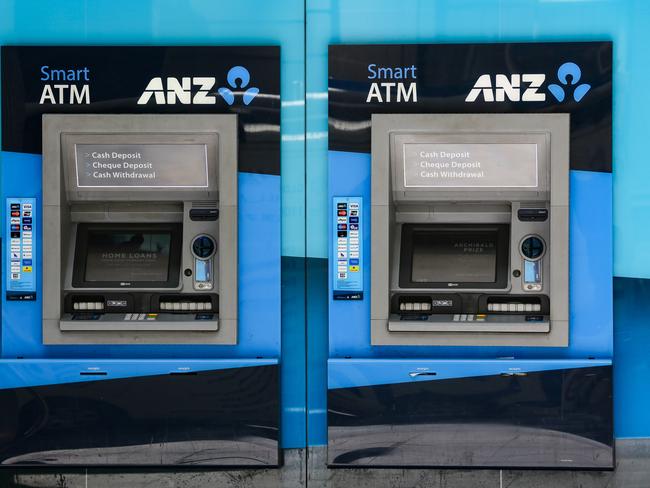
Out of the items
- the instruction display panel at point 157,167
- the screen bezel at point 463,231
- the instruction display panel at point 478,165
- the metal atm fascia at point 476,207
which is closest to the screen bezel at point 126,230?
the instruction display panel at point 157,167

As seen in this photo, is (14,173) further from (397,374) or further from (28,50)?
(397,374)

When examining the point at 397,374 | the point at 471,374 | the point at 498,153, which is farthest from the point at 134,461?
the point at 498,153

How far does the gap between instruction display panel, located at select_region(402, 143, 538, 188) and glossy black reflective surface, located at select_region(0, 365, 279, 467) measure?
1.36 m

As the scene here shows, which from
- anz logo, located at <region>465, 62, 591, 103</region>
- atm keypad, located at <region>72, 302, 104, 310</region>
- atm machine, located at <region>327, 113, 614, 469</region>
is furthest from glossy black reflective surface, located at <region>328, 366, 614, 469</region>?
anz logo, located at <region>465, 62, 591, 103</region>

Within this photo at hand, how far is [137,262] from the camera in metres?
4.60

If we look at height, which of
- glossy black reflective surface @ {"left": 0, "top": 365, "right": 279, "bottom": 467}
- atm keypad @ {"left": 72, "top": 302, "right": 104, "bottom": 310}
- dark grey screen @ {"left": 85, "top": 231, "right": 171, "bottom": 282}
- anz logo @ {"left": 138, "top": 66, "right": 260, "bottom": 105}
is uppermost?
anz logo @ {"left": 138, "top": 66, "right": 260, "bottom": 105}

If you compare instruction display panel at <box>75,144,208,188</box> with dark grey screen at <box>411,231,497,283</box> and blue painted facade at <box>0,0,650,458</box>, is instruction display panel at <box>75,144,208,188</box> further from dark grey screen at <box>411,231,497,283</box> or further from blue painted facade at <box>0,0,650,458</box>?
dark grey screen at <box>411,231,497,283</box>

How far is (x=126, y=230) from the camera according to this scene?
4.63 meters

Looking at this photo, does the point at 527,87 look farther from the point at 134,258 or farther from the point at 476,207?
the point at 134,258

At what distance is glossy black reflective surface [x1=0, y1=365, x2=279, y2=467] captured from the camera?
15.0 ft

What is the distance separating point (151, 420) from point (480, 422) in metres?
1.76

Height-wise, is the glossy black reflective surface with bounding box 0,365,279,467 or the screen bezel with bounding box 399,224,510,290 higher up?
the screen bezel with bounding box 399,224,510,290

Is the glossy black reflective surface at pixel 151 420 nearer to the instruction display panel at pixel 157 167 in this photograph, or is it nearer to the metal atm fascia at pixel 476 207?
the metal atm fascia at pixel 476 207

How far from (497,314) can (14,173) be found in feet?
8.90
